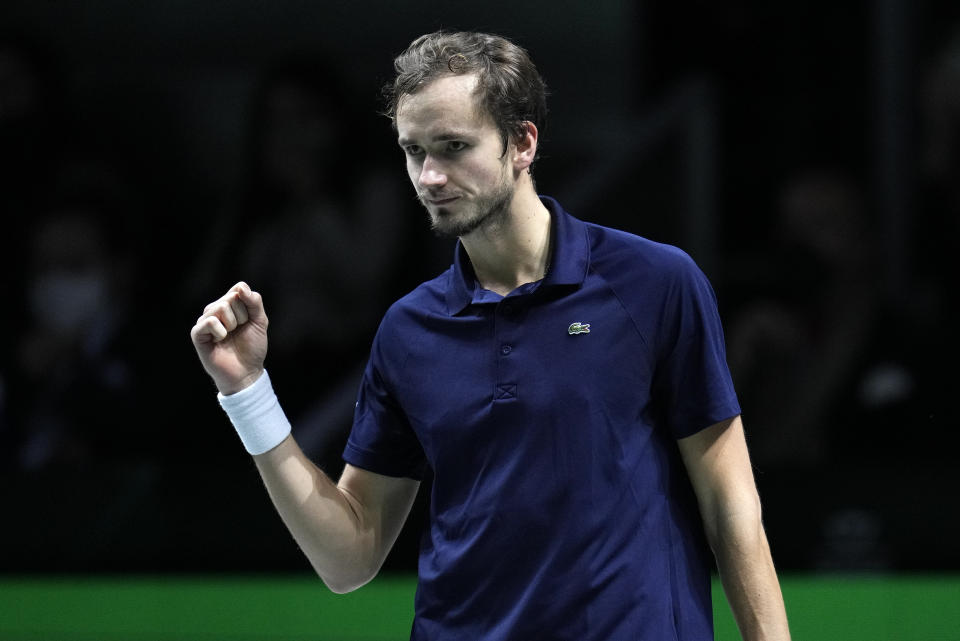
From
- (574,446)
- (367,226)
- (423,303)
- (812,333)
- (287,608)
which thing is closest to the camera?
(574,446)

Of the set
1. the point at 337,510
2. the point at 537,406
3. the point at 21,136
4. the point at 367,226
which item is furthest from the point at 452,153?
the point at 21,136

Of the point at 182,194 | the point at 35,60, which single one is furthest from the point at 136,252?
the point at 35,60

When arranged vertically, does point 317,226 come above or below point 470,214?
below

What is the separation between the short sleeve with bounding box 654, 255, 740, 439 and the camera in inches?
83.4

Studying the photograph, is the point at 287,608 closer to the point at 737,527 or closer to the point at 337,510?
the point at 337,510

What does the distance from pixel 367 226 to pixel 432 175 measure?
300cm

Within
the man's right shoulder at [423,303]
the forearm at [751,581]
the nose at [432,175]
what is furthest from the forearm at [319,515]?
the forearm at [751,581]

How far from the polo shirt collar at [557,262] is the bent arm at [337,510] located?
352mm

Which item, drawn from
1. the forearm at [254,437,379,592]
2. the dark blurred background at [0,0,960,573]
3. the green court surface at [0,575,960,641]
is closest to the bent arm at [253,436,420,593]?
the forearm at [254,437,379,592]

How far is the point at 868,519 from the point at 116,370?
2.49 m

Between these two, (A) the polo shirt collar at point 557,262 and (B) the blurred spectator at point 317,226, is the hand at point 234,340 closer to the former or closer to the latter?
(A) the polo shirt collar at point 557,262

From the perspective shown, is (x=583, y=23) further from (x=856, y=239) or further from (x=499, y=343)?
(x=499, y=343)

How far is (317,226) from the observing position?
203 inches

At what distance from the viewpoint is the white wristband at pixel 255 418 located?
228 cm
